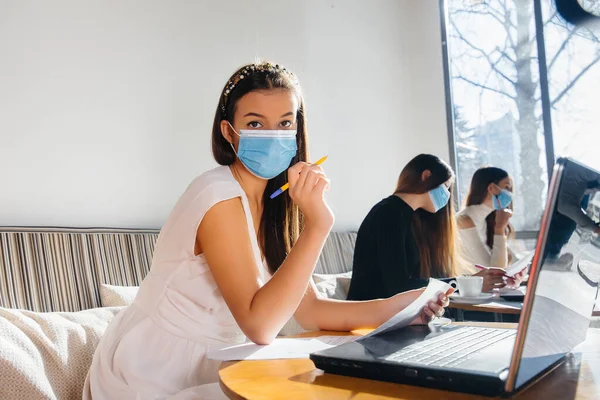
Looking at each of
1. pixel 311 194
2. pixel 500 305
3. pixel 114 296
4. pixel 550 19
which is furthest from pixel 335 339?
pixel 550 19

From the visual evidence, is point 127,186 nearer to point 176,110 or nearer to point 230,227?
point 176,110

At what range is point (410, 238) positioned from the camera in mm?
2213

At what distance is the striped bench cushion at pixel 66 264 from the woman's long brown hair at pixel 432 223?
108 cm

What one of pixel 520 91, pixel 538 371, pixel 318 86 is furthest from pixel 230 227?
pixel 520 91

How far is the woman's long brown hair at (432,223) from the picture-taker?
2262mm

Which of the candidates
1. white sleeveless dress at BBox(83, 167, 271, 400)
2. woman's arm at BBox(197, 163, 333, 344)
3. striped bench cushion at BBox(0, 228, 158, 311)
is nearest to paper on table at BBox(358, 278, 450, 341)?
woman's arm at BBox(197, 163, 333, 344)

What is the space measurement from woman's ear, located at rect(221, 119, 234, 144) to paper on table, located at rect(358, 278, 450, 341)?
22.4 inches

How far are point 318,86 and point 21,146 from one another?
1.87 metres

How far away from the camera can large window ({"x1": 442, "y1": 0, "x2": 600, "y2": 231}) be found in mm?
3508

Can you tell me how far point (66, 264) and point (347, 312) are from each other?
1.01 metres

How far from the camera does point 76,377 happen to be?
4.25ft

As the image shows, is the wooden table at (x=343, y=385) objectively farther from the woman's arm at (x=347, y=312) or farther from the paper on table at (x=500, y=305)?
the paper on table at (x=500, y=305)

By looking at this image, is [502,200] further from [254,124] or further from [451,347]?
[451,347]

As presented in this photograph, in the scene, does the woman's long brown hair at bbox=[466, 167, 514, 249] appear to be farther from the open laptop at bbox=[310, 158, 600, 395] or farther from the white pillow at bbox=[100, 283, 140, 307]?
the open laptop at bbox=[310, 158, 600, 395]
